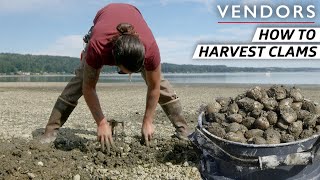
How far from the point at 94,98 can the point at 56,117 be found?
1.69m

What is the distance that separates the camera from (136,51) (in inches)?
150

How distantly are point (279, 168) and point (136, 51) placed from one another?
1.51m

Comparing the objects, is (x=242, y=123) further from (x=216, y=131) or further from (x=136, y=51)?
(x=136, y=51)

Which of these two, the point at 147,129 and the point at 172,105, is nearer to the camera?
the point at 147,129

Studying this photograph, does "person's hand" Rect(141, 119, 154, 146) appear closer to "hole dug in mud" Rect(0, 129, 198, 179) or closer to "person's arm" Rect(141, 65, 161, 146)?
"person's arm" Rect(141, 65, 161, 146)

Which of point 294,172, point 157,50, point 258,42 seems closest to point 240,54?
point 258,42

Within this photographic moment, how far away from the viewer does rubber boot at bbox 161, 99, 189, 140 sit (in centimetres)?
606

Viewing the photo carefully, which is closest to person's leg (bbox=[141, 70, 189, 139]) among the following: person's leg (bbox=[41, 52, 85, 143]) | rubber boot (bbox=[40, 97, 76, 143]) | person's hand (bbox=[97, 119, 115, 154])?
person's leg (bbox=[41, 52, 85, 143])

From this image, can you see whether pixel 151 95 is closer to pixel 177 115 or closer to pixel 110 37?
pixel 110 37

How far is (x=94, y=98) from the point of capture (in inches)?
177

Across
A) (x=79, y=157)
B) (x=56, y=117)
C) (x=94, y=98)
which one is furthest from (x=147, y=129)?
(x=56, y=117)

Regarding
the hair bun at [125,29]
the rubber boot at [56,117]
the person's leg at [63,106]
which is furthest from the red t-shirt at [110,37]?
the rubber boot at [56,117]

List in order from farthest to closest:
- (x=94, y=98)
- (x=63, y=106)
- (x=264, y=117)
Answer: (x=63, y=106), (x=94, y=98), (x=264, y=117)

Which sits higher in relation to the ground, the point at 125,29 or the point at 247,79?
the point at 247,79
